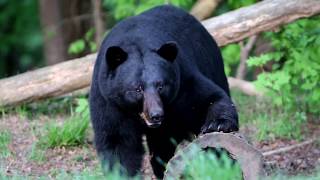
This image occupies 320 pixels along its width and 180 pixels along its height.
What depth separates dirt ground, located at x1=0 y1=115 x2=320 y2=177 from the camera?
7.30 metres

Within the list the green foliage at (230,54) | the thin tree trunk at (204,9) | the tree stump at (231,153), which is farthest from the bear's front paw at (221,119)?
the green foliage at (230,54)

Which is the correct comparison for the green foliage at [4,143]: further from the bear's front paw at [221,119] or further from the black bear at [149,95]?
the bear's front paw at [221,119]

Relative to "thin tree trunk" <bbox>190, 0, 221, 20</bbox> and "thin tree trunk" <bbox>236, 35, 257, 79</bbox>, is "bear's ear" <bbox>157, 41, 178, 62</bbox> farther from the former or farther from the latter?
"thin tree trunk" <bbox>236, 35, 257, 79</bbox>

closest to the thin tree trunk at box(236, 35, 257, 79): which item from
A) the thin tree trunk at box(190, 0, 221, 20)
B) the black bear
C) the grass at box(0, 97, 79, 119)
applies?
the thin tree trunk at box(190, 0, 221, 20)

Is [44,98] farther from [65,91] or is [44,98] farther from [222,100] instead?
[222,100]

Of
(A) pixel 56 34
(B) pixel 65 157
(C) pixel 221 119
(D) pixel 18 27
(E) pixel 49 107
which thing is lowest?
(D) pixel 18 27

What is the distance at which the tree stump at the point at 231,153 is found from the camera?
5527 mm

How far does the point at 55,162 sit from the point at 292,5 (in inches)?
116

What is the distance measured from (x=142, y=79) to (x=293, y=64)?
3.38 m

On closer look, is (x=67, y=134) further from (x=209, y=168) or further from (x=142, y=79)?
(x=209, y=168)

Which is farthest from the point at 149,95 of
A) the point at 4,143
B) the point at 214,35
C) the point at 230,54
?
the point at 230,54

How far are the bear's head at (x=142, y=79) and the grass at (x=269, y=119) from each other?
2.75 meters

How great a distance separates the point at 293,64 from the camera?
8.76 metres

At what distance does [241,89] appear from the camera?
1061 centimetres
